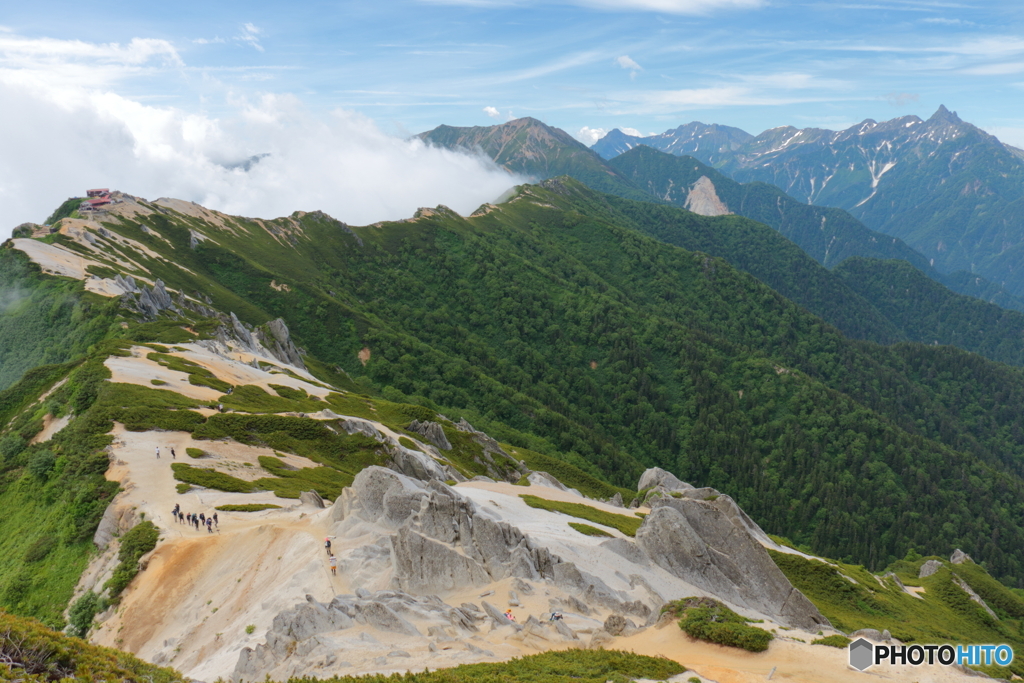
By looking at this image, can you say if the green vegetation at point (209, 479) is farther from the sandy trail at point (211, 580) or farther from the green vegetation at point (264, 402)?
the green vegetation at point (264, 402)

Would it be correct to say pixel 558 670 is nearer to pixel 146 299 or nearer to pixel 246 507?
pixel 246 507

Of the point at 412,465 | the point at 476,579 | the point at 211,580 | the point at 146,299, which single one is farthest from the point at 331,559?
the point at 146,299

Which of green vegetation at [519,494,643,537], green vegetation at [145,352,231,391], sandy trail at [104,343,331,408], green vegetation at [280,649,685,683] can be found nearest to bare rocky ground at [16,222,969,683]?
green vegetation at [280,649,685,683]

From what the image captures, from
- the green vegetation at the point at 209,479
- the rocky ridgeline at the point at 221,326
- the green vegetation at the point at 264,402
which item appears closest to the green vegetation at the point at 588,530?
the green vegetation at the point at 209,479

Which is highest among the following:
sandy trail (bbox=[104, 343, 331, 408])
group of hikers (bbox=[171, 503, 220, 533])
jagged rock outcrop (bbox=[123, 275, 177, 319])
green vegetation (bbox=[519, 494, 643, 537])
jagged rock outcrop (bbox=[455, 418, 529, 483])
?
jagged rock outcrop (bbox=[123, 275, 177, 319])

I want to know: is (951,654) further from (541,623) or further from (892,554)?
(892,554)

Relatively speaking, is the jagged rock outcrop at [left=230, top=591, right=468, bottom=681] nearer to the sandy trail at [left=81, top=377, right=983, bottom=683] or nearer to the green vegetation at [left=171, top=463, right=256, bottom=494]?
the sandy trail at [left=81, top=377, right=983, bottom=683]

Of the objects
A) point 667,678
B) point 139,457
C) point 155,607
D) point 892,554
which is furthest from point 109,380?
point 892,554
